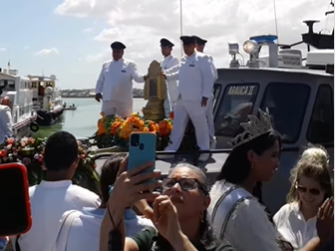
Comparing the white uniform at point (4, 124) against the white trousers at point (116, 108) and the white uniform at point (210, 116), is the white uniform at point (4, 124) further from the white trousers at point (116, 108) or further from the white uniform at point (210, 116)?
the white uniform at point (210, 116)

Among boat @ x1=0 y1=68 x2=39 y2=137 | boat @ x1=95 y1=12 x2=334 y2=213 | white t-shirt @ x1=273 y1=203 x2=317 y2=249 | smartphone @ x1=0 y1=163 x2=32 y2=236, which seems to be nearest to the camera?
smartphone @ x1=0 y1=163 x2=32 y2=236

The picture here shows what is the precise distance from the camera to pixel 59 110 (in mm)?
52312

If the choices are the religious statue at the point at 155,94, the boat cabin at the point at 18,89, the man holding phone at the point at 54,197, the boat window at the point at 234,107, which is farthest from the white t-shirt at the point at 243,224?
the boat cabin at the point at 18,89

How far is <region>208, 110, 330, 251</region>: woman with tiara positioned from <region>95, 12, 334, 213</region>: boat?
103 inches

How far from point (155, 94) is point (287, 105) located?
7.81ft

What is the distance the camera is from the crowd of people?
7.38 ft

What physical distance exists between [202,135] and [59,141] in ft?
14.1

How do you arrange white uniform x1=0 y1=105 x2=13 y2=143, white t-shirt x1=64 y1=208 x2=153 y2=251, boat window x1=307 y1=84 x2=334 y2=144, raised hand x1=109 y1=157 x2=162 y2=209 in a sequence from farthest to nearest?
white uniform x1=0 y1=105 x2=13 y2=143, boat window x1=307 y1=84 x2=334 y2=144, white t-shirt x1=64 y1=208 x2=153 y2=251, raised hand x1=109 y1=157 x2=162 y2=209

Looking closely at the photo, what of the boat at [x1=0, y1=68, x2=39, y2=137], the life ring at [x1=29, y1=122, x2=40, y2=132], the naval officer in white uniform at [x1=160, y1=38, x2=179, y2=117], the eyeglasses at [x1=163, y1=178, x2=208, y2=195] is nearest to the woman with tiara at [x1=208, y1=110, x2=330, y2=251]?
the eyeglasses at [x1=163, y1=178, x2=208, y2=195]

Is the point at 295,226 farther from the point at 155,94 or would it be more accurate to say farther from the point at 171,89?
the point at 171,89

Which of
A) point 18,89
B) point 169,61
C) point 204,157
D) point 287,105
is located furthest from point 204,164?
point 18,89

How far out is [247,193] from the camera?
3.18 m

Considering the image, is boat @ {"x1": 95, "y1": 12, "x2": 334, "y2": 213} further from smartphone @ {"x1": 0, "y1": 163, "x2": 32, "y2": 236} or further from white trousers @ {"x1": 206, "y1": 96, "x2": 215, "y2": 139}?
smartphone @ {"x1": 0, "y1": 163, "x2": 32, "y2": 236}

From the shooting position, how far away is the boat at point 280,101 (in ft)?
21.3
